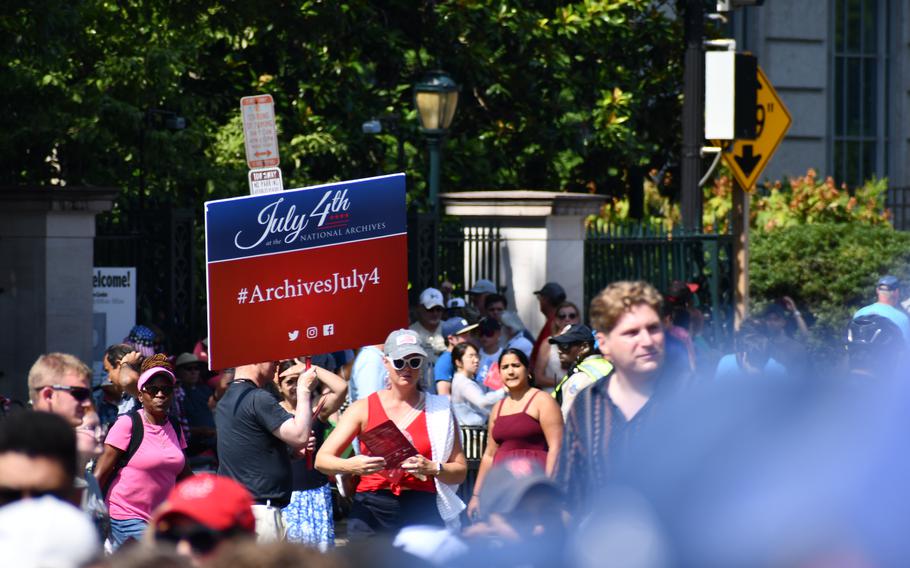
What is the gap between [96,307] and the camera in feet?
41.7

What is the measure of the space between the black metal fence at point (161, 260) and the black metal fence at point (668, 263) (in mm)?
4454

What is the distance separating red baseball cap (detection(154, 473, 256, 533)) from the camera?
3938 mm

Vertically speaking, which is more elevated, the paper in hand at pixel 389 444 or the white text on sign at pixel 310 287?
the white text on sign at pixel 310 287

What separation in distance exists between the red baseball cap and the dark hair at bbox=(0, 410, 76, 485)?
2.37 ft

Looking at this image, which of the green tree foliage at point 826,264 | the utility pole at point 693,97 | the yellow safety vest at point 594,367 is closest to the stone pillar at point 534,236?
the utility pole at point 693,97

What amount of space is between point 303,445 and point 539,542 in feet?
12.8

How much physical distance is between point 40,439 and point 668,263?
12708mm

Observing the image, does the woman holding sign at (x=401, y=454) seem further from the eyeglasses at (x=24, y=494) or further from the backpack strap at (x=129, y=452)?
the eyeglasses at (x=24, y=494)

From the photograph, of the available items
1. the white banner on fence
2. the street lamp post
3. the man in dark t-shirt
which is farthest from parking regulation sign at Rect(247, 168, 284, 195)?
the street lamp post

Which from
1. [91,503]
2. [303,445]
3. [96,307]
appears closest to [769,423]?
[91,503]

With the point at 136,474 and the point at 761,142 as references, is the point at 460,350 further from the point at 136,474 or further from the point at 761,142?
the point at 761,142

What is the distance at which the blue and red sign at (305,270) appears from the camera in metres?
8.57

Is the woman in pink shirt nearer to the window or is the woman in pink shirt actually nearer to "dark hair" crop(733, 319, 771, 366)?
"dark hair" crop(733, 319, 771, 366)

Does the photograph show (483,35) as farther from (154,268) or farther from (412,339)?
(412,339)
